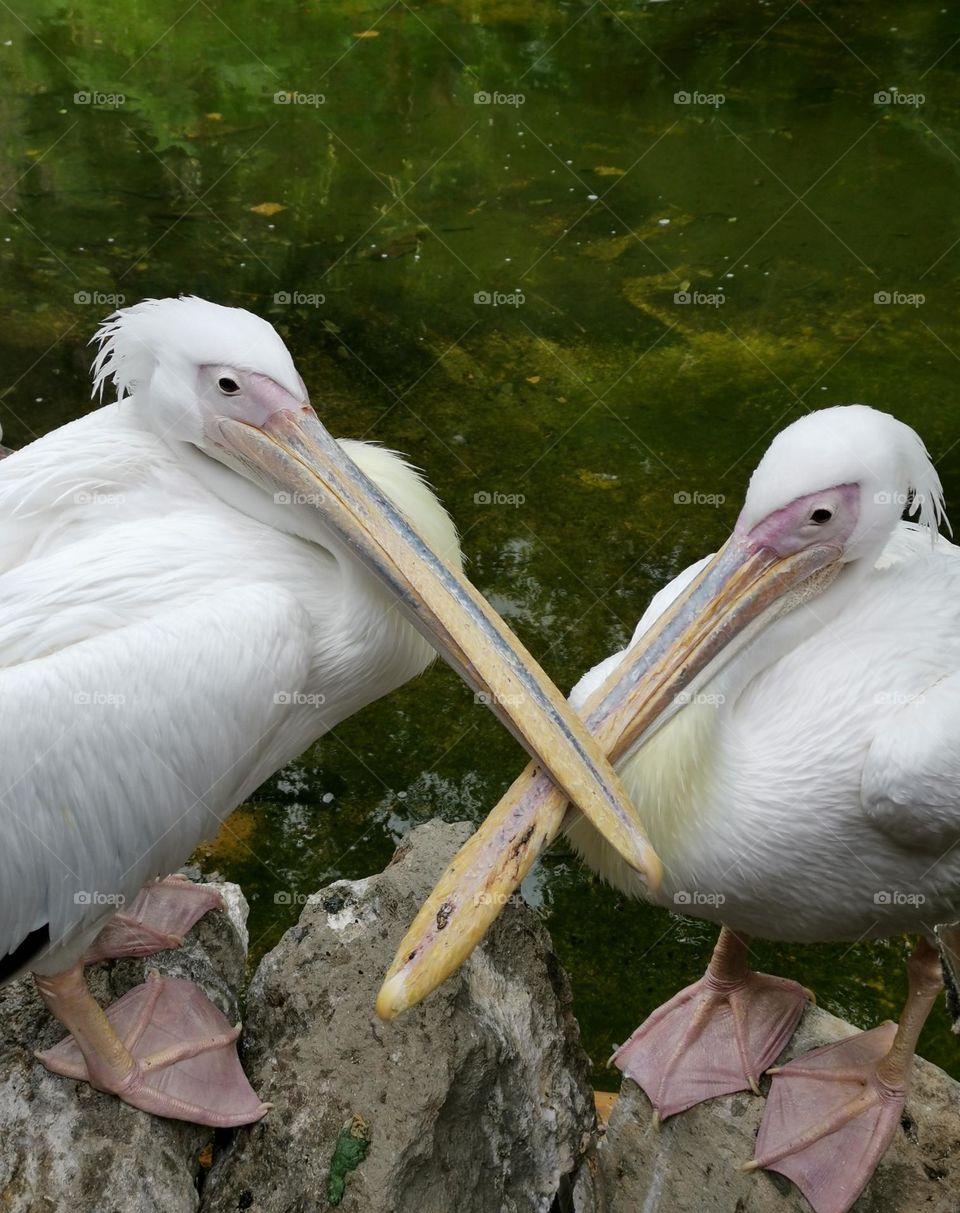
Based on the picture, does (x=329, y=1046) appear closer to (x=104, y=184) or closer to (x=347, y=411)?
(x=347, y=411)

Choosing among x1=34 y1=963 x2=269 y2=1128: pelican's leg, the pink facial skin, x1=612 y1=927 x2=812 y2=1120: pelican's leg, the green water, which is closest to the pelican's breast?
the pink facial skin

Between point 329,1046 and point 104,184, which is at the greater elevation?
point 104,184

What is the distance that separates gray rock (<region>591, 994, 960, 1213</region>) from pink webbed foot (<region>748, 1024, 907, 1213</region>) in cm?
5

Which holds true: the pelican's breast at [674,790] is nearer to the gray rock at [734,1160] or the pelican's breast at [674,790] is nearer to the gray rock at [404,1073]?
the gray rock at [404,1073]

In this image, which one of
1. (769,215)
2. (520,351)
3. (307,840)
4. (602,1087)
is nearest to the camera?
(602,1087)

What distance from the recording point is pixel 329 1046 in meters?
2.89

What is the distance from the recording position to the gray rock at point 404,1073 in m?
2.72

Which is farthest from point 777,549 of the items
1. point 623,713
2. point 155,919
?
point 155,919

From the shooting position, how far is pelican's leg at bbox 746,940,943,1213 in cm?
297

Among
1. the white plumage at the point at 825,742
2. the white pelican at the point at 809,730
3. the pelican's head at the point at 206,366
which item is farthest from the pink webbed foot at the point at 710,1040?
the pelican's head at the point at 206,366

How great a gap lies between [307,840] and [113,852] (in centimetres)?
167

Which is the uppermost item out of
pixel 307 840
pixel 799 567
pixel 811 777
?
pixel 799 567

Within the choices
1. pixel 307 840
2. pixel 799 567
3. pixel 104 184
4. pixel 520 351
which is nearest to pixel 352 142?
pixel 104 184

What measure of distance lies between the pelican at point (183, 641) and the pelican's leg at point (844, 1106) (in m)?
1.06
